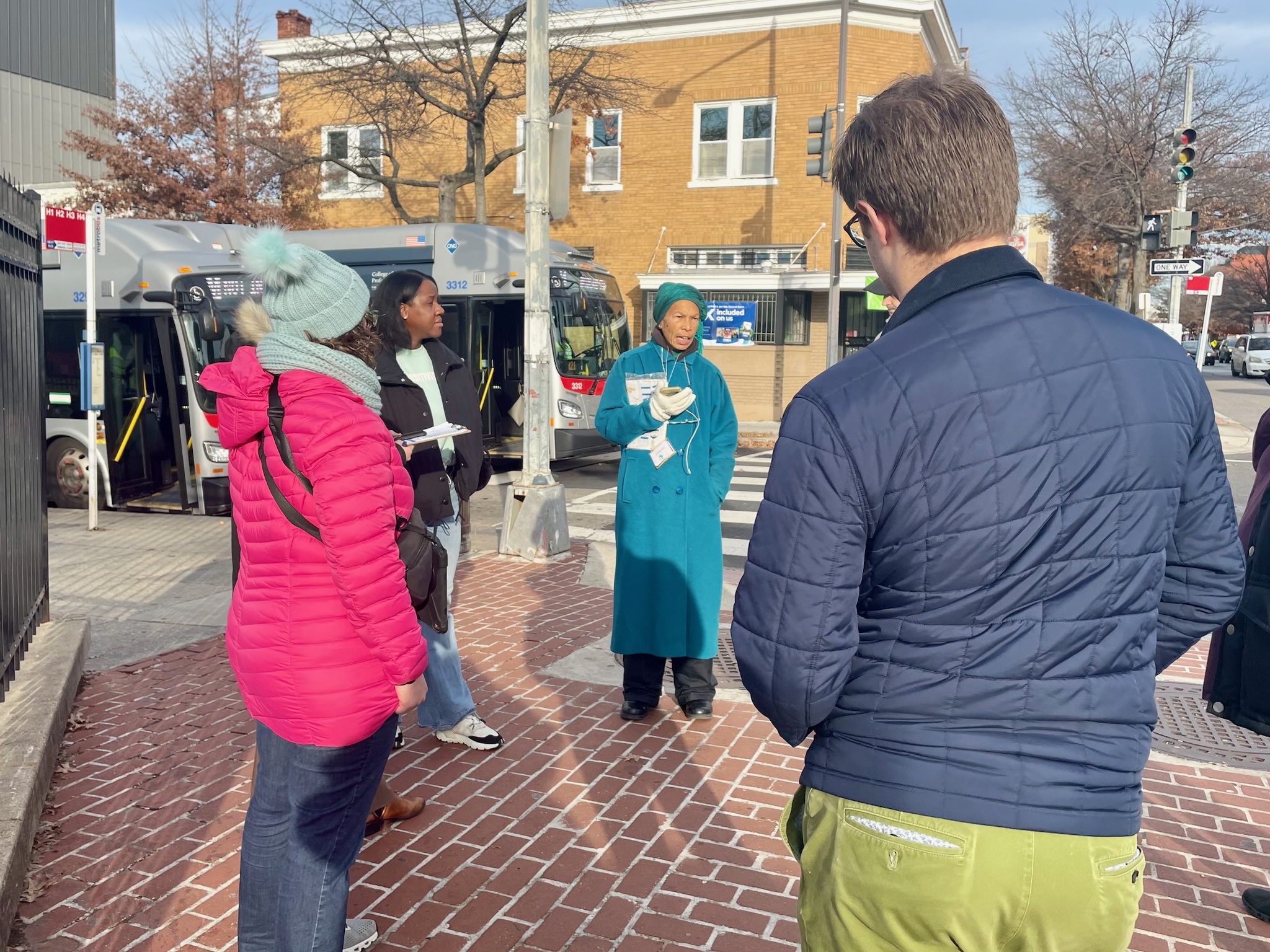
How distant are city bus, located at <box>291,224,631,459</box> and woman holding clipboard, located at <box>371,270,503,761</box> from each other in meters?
9.91

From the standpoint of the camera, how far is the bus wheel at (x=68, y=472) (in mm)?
11789

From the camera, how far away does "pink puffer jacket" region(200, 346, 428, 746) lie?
94.0 inches

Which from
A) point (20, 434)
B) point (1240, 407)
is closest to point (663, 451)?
point (20, 434)

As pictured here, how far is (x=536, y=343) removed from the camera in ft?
30.1

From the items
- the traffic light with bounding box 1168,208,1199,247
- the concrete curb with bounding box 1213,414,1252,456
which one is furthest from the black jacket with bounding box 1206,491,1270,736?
the concrete curb with bounding box 1213,414,1252,456

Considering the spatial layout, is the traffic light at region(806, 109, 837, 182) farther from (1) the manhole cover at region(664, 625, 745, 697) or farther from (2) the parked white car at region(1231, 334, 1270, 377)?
(2) the parked white car at region(1231, 334, 1270, 377)

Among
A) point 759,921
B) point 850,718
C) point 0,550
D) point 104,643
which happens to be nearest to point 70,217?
point 104,643

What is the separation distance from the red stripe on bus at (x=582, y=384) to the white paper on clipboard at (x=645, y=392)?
9.69 m

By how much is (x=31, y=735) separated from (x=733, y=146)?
22.0 meters

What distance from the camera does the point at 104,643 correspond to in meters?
6.28

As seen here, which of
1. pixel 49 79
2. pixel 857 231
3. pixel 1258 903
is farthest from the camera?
pixel 49 79

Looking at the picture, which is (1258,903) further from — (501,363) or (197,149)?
(197,149)

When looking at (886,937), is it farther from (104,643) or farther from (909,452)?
(104,643)

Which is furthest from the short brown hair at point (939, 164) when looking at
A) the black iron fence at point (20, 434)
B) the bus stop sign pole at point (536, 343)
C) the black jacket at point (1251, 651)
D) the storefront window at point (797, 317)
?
the storefront window at point (797, 317)
